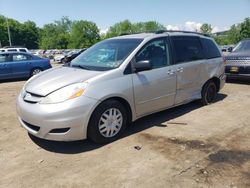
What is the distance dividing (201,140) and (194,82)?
5.90 ft

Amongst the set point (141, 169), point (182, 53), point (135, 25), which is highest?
point (135, 25)

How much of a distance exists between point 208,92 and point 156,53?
78.0 inches

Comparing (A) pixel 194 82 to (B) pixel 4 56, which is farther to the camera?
(B) pixel 4 56

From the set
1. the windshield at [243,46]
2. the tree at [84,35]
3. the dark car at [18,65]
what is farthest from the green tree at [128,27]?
the windshield at [243,46]

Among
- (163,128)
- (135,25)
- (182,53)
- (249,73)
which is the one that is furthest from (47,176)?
(135,25)

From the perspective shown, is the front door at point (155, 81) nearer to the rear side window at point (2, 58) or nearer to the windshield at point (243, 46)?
the windshield at point (243, 46)

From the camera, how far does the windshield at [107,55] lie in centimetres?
471

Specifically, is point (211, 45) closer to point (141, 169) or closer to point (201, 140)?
point (201, 140)

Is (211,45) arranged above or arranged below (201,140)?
above

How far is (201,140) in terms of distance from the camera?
442 cm

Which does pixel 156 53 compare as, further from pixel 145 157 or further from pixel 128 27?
pixel 128 27

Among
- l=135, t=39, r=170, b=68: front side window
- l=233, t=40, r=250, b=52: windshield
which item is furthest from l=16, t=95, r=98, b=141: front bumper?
l=233, t=40, r=250, b=52: windshield

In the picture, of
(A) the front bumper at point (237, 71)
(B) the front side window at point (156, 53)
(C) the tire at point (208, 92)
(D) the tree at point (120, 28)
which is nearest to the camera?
(B) the front side window at point (156, 53)

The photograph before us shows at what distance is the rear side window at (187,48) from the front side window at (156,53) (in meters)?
0.29
